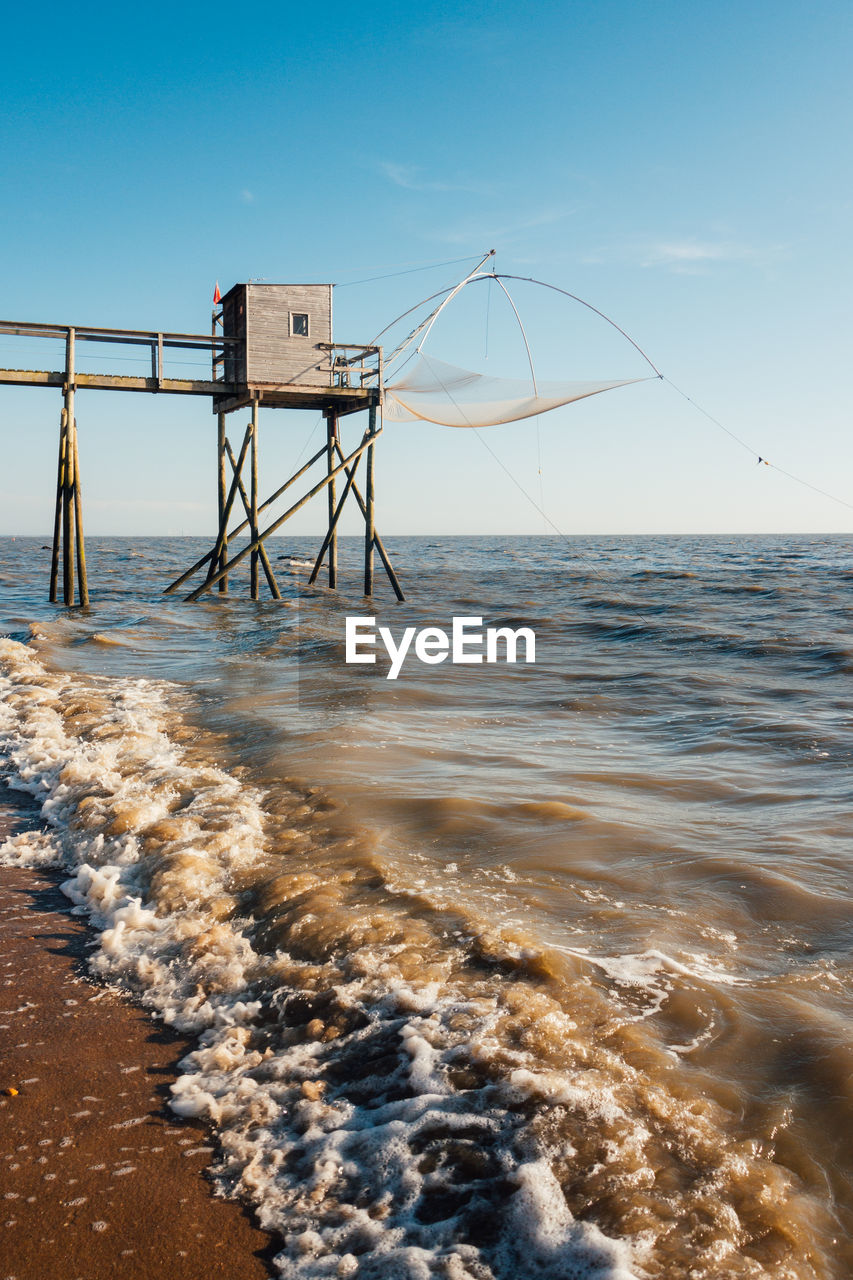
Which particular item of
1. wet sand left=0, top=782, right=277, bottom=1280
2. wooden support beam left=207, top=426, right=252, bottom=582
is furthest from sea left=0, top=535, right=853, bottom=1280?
wooden support beam left=207, top=426, right=252, bottom=582

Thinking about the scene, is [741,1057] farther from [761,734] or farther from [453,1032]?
[761,734]

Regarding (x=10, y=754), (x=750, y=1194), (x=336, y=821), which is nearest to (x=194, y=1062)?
(x=750, y=1194)

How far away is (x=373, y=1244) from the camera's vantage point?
2.54 m

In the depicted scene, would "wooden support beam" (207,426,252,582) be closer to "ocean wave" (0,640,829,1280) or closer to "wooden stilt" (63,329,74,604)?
"wooden stilt" (63,329,74,604)

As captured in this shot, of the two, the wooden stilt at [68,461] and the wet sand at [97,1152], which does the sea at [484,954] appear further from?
the wooden stilt at [68,461]

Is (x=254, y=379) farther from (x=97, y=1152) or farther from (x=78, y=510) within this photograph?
(x=97, y=1152)

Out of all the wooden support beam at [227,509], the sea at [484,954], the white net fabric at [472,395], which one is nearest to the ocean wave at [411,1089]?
the sea at [484,954]

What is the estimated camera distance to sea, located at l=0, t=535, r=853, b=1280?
2674 millimetres

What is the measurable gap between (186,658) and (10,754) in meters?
5.92

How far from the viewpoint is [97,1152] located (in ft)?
9.44

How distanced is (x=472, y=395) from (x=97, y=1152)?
47.8ft

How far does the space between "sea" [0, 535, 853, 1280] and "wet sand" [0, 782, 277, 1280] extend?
12 cm

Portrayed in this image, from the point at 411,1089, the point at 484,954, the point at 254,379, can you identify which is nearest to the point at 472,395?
the point at 254,379

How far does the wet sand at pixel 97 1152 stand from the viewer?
2.49 metres
